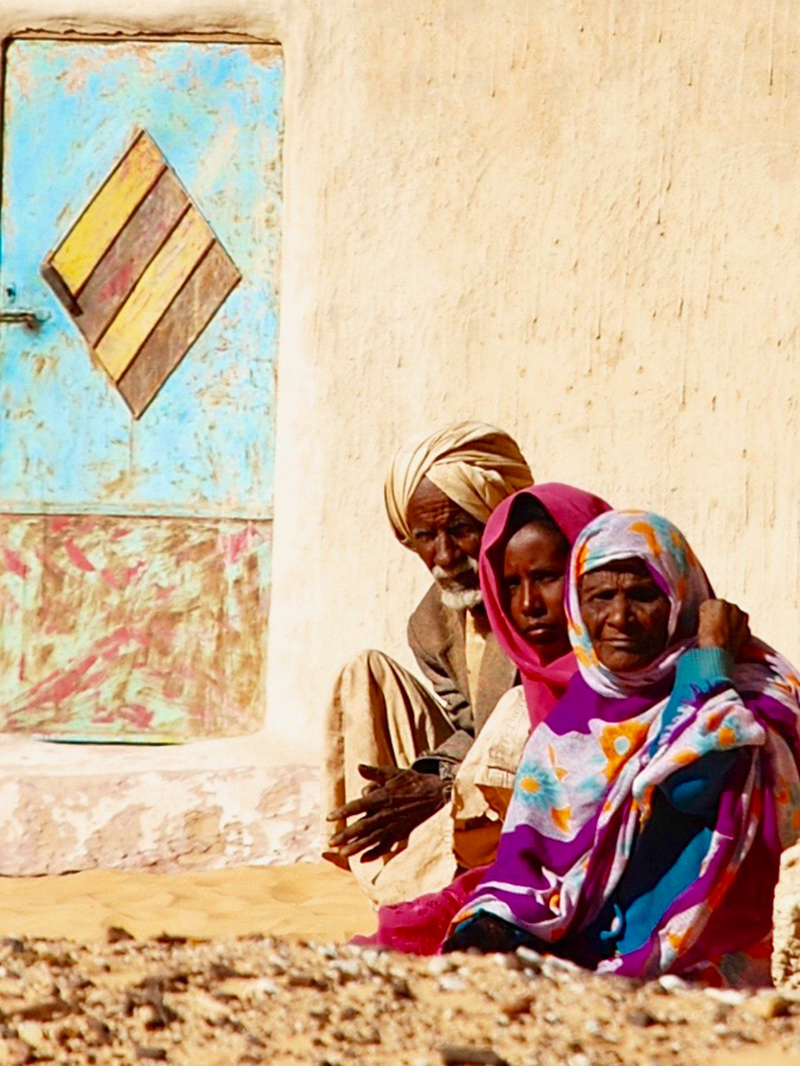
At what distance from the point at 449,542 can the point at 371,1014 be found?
2.41m

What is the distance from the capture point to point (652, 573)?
464 centimetres

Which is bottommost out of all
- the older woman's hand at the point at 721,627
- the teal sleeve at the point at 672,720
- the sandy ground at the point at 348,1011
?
the sandy ground at the point at 348,1011

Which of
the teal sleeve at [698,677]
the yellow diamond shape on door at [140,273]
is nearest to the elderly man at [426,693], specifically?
the teal sleeve at [698,677]

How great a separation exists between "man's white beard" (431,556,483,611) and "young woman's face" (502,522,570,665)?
28.0 inches

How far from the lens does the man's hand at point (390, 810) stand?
5566 mm

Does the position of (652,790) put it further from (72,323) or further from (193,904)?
(72,323)

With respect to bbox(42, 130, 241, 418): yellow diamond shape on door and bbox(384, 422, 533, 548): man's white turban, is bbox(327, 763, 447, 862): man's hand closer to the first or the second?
bbox(384, 422, 533, 548): man's white turban

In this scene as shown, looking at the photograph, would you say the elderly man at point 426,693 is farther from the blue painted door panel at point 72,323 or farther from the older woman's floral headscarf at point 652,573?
the blue painted door panel at point 72,323

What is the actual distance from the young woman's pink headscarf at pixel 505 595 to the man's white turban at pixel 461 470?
656mm

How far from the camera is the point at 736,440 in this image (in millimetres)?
7078

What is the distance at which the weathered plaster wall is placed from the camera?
7.09 metres

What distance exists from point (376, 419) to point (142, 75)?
1432mm

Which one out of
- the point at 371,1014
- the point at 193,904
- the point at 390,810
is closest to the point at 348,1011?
the point at 371,1014

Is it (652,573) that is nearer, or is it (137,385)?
(652,573)
